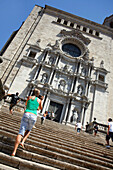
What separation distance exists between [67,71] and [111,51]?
35.4ft

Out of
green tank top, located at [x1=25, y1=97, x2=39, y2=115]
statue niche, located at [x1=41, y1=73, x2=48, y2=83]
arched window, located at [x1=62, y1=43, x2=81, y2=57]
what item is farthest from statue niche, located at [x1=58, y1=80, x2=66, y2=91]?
green tank top, located at [x1=25, y1=97, x2=39, y2=115]

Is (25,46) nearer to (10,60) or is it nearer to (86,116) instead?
(10,60)

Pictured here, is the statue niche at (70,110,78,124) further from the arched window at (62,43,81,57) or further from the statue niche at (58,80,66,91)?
the arched window at (62,43,81,57)

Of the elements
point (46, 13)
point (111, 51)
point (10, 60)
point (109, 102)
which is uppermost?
point (46, 13)

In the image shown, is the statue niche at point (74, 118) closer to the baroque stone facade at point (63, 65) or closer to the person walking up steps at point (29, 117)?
the baroque stone facade at point (63, 65)

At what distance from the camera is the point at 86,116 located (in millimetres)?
15586

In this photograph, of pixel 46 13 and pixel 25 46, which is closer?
pixel 25 46

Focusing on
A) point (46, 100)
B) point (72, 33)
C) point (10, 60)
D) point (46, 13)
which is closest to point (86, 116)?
point (46, 100)

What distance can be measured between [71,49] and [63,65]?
14.0ft

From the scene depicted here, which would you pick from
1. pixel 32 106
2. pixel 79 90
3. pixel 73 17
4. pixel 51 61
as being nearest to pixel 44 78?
pixel 51 61

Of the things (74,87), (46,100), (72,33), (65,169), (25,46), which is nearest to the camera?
(65,169)

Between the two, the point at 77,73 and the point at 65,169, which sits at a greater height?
the point at 77,73

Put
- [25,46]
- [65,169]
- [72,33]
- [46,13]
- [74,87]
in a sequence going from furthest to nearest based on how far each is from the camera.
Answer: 1. [46,13]
2. [72,33]
3. [25,46]
4. [74,87]
5. [65,169]

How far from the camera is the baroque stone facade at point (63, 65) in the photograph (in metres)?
15.5
